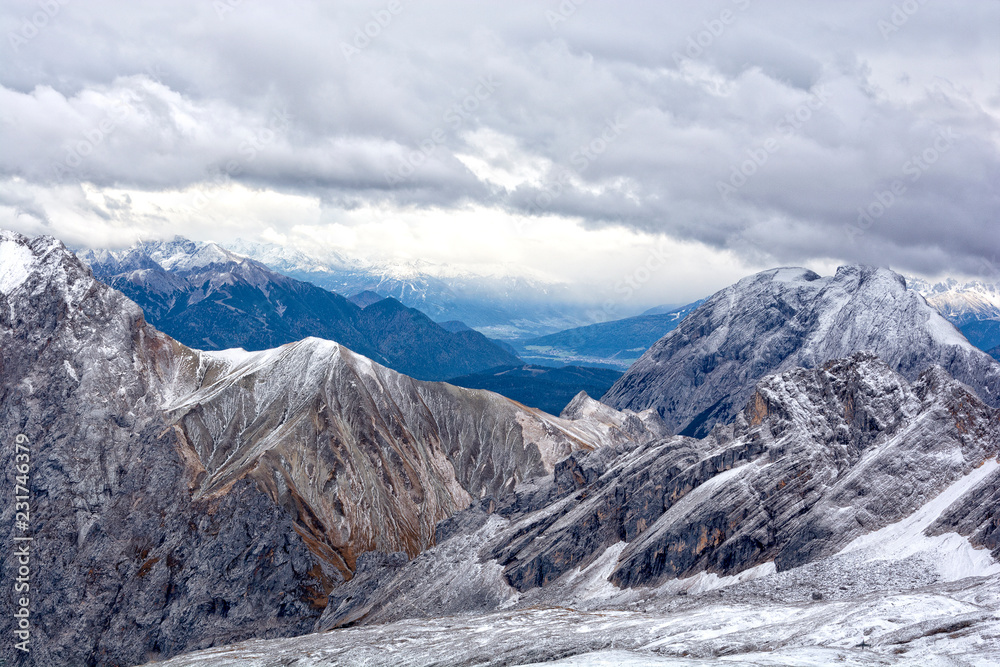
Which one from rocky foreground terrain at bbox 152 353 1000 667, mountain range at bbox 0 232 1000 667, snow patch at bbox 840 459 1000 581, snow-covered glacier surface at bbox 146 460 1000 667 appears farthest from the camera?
snow patch at bbox 840 459 1000 581

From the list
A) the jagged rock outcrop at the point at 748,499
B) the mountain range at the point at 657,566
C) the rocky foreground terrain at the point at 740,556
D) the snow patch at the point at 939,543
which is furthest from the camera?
the jagged rock outcrop at the point at 748,499

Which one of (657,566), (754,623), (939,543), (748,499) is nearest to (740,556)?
(748,499)

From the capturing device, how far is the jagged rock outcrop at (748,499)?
405 feet

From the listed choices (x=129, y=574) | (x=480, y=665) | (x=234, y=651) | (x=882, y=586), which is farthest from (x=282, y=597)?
(x=882, y=586)

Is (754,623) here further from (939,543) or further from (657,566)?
(657,566)

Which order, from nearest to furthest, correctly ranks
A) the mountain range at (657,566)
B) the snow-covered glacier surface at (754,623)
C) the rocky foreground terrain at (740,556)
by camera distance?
1. the snow-covered glacier surface at (754,623)
2. the rocky foreground terrain at (740,556)
3. the mountain range at (657,566)

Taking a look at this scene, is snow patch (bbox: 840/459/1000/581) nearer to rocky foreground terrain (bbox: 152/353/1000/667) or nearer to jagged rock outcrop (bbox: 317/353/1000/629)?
rocky foreground terrain (bbox: 152/353/1000/667)

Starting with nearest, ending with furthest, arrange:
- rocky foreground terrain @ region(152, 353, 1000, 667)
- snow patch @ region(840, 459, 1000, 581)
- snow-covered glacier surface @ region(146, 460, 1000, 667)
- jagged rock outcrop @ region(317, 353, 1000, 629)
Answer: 1. snow-covered glacier surface @ region(146, 460, 1000, 667)
2. rocky foreground terrain @ region(152, 353, 1000, 667)
3. snow patch @ region(840, 459, 1000, 581)
4. jagged rock outcrop @ region(317, 353, 1000, 629)

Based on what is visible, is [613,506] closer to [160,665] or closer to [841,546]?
[841,546]

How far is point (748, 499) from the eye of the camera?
135750 millimetres

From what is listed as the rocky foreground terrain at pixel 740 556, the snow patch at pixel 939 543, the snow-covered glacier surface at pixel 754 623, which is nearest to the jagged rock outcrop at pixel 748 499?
the rocky foreground terrain at pixel 740 556

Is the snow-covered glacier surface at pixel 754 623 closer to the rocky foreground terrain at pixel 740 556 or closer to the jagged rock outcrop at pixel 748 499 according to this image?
the rocky foreground terrain at pixel 740 556

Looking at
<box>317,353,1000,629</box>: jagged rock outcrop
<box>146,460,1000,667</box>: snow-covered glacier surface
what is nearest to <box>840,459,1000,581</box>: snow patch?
<box>146,460,1000,667</box>: snow-covered glacier surface

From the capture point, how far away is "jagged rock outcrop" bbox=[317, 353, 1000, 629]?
124 m
